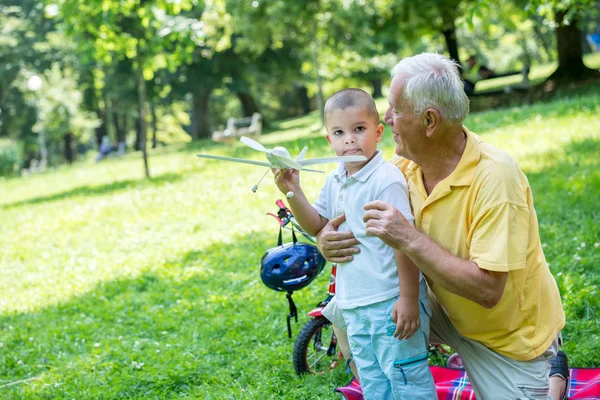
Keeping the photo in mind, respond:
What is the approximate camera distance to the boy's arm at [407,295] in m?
2.55

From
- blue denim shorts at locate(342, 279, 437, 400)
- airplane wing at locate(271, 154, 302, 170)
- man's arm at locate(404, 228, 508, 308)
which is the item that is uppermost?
airplane wing at locate(271, 154, 302, 170)

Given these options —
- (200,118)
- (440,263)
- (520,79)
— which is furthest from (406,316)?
(200,118)

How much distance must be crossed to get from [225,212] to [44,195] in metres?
7.75

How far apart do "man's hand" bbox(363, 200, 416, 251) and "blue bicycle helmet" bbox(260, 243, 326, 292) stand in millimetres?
1219

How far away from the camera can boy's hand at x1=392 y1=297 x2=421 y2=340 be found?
2.56 m

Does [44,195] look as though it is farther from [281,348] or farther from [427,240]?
[427,240]

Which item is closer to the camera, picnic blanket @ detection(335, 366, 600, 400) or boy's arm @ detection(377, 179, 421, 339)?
boy's arm @ detection(377, 179, 421, 339)

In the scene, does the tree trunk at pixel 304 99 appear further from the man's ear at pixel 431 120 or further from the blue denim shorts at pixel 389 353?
the man's ear at pixel 431 120

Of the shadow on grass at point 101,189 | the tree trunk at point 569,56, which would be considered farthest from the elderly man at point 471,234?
the tree trunk at point 569,56

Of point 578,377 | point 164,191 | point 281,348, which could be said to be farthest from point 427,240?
point 164,191

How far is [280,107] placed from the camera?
42031mm

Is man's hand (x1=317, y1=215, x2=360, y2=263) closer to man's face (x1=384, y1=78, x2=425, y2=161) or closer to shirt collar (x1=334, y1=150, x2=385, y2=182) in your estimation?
shirt collar (x1=334, y1=150, x2=385, y2=182)

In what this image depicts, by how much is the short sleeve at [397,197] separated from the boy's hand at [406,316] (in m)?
0.33

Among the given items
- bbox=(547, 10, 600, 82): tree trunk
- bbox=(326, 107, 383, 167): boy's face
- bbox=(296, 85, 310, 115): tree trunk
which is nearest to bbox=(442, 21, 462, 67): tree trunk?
bbox=(547, 10, 600, 82): tree trunk
